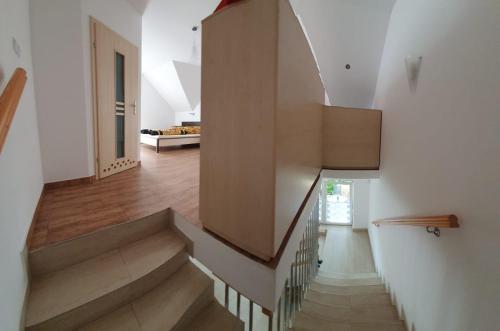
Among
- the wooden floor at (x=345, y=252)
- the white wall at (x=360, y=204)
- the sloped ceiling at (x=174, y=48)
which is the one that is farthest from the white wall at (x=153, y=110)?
the white wall at (x=360, y=204)

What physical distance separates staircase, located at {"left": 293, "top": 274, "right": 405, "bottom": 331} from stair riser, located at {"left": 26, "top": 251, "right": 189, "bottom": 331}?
1907mm

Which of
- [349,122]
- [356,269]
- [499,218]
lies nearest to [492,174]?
[499,218]

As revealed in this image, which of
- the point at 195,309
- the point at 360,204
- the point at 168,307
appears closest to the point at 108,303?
the point at 168,307

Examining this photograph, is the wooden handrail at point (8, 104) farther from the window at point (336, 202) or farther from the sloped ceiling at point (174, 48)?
the window at point (336, 202)

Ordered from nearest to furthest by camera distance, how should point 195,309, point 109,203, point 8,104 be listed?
point 8,104 < point 195,309 < point 109,203

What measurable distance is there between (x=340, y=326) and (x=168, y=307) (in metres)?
2.05

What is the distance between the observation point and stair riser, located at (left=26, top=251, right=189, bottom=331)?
1.17 m

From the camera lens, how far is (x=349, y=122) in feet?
12.6

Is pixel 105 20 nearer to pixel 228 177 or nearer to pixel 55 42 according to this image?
pixel 55 42

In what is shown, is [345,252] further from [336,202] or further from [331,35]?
[331,35]

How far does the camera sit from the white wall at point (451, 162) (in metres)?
1.32

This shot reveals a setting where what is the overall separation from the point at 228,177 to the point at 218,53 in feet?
2.55

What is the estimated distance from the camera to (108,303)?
4.39 feet

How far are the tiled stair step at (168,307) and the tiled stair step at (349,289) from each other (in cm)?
274
